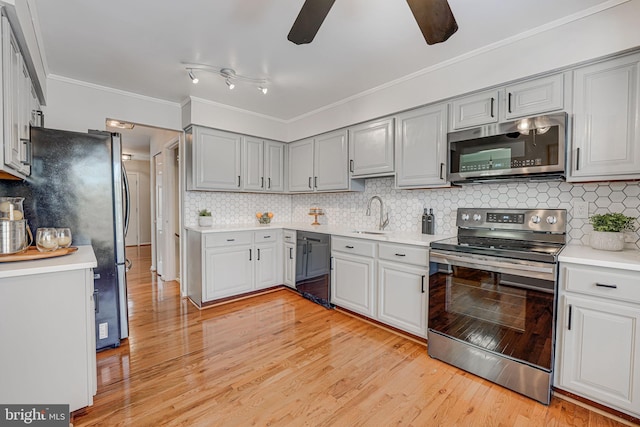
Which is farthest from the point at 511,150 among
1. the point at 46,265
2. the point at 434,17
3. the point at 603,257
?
the point at 46,265

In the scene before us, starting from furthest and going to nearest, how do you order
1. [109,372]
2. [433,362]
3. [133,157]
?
[133,157]
[433,362]
[109,372]

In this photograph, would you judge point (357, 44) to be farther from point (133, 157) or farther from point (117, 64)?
point (133, 157)

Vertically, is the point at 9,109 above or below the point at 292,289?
above

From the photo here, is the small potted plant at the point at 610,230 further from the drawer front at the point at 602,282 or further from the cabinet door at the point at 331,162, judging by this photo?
the cabinet door at the point at 331,162

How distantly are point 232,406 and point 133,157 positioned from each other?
294 inches

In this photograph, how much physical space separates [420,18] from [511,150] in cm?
129

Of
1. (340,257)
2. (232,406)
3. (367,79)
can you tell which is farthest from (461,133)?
(232,406)

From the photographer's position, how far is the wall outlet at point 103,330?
2.34 meters

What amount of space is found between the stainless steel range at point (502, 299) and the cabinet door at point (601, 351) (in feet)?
0.30

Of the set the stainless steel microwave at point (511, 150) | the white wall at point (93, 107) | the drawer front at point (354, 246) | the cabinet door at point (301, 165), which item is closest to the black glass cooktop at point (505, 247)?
the stainless steel microwave at point (511, 150)

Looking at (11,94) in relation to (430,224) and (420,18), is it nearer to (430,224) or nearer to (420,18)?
(420,18)

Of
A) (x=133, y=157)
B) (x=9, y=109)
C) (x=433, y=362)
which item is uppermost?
(x=133, y=157)

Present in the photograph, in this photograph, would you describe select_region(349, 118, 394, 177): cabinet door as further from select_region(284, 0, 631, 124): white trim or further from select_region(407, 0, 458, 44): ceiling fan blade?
select_region(407, 0, 458, 44): ceiling fan blade

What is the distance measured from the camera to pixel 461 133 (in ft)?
7.93
